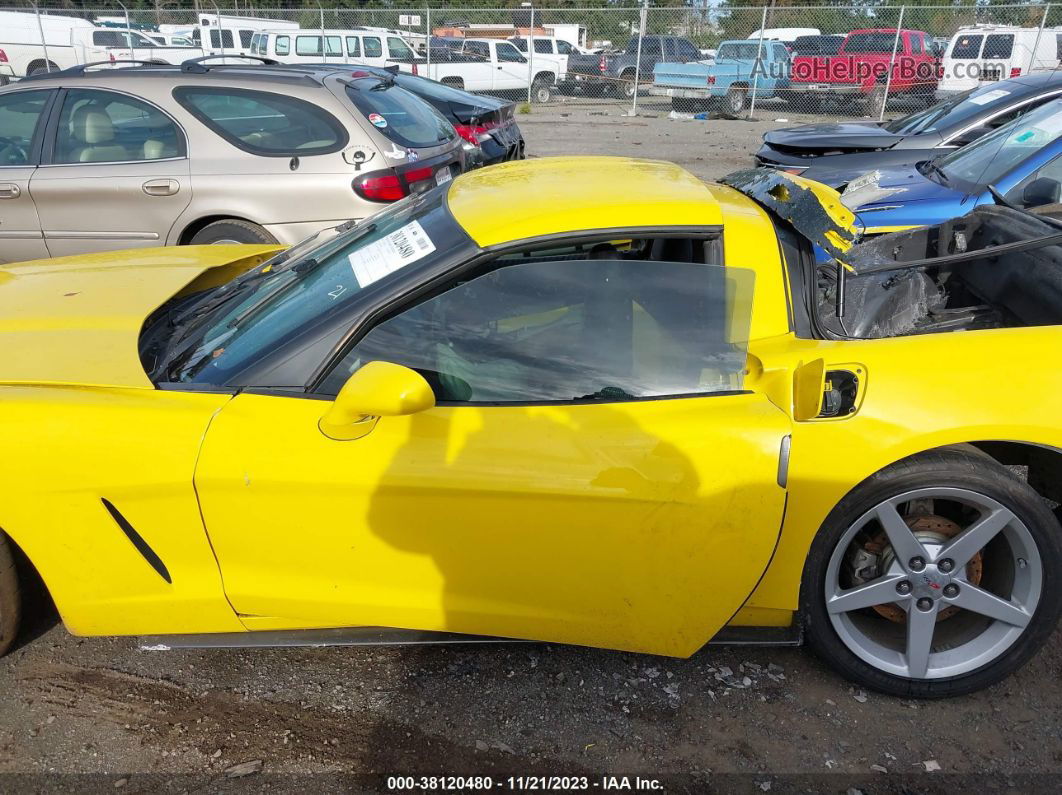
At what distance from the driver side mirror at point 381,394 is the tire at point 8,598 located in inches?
44.1

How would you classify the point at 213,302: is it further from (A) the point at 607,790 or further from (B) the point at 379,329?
(A) the point at 607,790

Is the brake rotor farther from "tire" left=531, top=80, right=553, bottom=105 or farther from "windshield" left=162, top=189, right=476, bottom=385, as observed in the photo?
"tire" left=531, top=80, right=553, bottom=105

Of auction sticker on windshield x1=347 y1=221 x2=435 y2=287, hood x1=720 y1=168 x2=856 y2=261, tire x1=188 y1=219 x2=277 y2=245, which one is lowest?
tire x1=188 y1=219 x2=277 y2=245

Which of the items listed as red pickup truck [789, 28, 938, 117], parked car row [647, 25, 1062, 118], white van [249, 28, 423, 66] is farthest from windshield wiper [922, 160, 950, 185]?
white van [249, 28, 423, 66]

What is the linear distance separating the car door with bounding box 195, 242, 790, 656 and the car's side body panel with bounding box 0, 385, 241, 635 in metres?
0.08

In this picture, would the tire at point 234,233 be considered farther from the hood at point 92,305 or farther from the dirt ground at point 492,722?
the dirt ground at point 492,722

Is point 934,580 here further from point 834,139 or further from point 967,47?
point 967,47

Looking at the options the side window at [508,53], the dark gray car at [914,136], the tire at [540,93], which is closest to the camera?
the dark gray car at [914,136]

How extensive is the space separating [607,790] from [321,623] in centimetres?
92

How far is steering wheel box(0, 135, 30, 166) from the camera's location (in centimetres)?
546

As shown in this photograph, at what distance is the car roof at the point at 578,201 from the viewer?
2267 millimetres

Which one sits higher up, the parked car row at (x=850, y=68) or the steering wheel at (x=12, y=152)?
the parked car row at (x=850, y=68)

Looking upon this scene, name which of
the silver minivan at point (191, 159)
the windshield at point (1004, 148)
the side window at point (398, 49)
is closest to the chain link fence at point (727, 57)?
the side window at point (398, 49)

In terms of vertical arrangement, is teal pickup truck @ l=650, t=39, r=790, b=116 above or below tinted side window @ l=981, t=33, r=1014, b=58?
below
